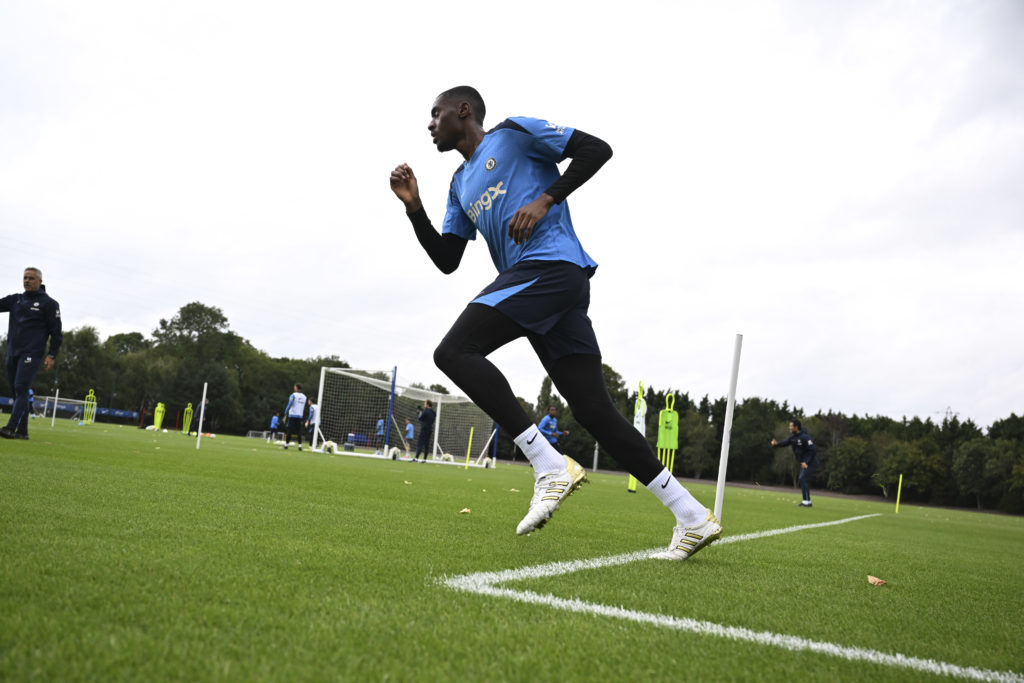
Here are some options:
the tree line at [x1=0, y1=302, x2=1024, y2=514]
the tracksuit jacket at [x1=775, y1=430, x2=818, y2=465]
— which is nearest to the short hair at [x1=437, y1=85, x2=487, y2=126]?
→ the tracksuit jacket at [x1=775, y1=430, x2=818, y2=465]

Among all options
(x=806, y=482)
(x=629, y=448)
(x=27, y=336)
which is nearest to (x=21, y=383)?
(x=27, y=336)

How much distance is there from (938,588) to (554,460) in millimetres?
1895

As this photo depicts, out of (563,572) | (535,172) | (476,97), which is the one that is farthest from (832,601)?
(476,97)

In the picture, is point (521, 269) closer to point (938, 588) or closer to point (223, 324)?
point (938, 588)

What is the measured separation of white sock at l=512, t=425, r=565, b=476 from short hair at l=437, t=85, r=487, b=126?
1635 mm

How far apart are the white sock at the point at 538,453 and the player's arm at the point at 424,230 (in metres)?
1.13

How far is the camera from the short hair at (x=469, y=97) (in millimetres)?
3607

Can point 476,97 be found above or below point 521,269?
above

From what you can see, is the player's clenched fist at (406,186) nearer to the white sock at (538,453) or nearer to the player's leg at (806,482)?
the white sock at (538,453)

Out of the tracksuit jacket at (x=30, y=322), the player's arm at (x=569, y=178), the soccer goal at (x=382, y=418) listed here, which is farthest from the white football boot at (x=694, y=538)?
the soccer goal at (x=382, y=418)

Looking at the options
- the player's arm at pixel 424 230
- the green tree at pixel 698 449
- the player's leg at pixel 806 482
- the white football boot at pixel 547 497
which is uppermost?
the player's arm at pixel 424 230

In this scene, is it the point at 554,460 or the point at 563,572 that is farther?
the point at 554,460

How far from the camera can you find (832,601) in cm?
258

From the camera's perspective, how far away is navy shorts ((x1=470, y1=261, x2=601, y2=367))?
3.05 metres
